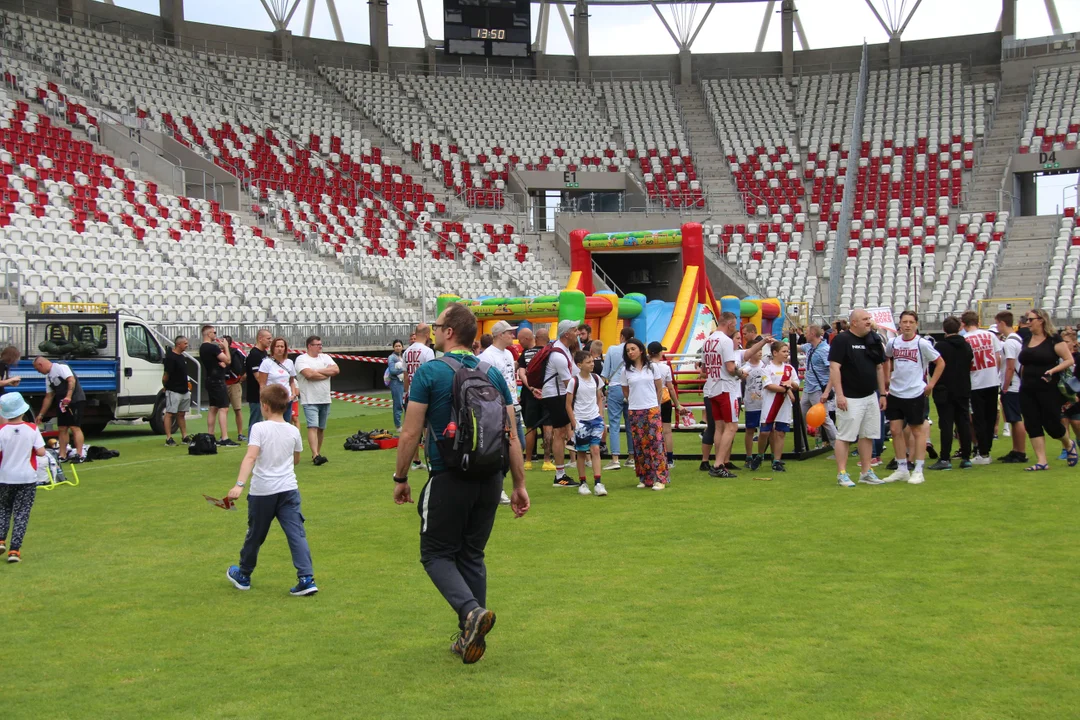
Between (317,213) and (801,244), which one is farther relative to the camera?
(801,244)

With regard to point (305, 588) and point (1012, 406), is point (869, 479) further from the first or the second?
point (305, 588)

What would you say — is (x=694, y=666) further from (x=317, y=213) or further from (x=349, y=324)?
(x=317, y=213)

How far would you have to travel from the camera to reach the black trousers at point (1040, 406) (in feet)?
35.8

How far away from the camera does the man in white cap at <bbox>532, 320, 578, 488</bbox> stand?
10.6m

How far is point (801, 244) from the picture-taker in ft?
118

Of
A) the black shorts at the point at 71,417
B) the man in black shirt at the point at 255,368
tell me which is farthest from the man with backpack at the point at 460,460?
the black shorts at the point at 71,417

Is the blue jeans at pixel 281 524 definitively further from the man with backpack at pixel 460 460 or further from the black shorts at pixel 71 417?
the black shorts at pixel 71 417

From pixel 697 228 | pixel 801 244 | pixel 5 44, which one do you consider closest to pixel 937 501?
pixel 697 228

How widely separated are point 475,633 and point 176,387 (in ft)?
38.1

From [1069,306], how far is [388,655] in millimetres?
28611

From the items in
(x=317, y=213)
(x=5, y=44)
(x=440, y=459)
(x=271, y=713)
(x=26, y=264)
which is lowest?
(x=271, y=713)

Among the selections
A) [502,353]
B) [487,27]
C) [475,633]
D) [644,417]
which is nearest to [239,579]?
[475,633]

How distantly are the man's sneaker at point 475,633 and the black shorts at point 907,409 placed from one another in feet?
22.3

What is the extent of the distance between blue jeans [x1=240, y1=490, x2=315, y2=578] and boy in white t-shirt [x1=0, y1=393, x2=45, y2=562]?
2.11 m
